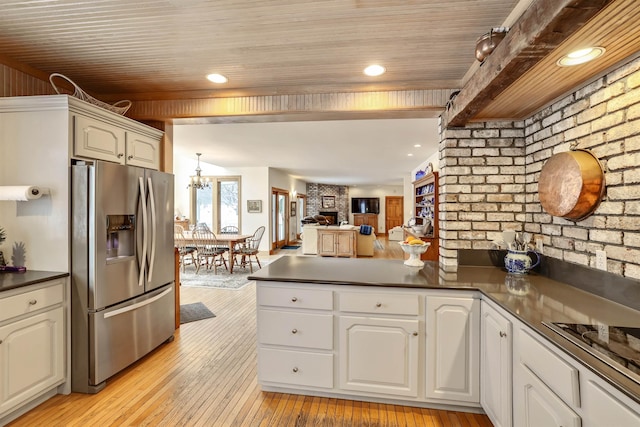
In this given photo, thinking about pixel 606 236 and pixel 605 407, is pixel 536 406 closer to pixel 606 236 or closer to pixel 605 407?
pixel 605 407

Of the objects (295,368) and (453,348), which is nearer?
(453,348)

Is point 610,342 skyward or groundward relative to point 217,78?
groundward

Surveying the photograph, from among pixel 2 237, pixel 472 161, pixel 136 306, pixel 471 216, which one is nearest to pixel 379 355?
pixel 471 216

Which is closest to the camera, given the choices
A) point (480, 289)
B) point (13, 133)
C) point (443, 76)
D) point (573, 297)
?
point (573, 297)

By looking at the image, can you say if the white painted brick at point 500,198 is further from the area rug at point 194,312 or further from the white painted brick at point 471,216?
the area rug at point 194,312

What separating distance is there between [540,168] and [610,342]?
154cm

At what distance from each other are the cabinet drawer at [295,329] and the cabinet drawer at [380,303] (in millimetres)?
166

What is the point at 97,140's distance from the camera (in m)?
2.32

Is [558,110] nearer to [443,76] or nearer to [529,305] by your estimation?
[443,76]

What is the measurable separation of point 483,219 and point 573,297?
3.10ft

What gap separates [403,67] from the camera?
2.32 metres

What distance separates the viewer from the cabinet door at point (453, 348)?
196cm

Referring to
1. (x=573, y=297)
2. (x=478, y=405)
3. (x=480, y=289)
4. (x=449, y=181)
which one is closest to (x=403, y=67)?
(x=449, y=181)

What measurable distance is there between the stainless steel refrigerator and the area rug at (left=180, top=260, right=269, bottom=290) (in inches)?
95.0
